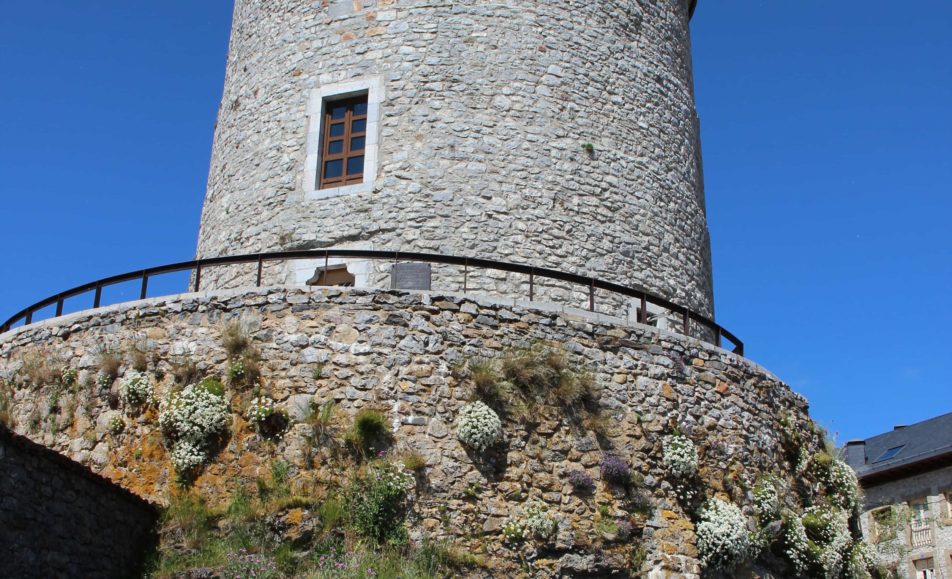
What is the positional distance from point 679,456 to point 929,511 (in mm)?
21623

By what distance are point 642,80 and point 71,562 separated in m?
12.8

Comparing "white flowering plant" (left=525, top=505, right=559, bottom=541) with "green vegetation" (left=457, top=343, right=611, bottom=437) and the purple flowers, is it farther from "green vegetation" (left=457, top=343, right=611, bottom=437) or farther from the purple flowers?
"green vegetation" (left=457, top=343, right=611, bottom=437)

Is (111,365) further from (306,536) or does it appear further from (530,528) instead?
(530,528)

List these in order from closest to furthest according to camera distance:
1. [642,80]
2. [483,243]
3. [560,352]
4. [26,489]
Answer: [26,489] < [560,352] < [483,243] < [642,80]

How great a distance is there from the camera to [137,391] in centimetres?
1427

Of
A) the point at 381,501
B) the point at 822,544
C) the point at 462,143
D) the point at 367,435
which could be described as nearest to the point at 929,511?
the point at 822,544

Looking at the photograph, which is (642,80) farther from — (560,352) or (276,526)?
(276,526)

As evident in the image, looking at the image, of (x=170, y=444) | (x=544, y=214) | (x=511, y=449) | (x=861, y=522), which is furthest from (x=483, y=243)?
(x=861, y=522)

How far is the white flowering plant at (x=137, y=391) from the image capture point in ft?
46.8

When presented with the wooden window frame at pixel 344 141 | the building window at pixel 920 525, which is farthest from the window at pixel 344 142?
the building window at pixel 920 525

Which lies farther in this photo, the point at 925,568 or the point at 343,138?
the point at 925,568

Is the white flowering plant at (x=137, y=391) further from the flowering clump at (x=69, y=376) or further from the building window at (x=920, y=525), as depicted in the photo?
the building window at (x=920, y=525)

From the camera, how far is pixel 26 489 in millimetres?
11750

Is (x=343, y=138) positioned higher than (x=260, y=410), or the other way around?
(x=343, y=138)
